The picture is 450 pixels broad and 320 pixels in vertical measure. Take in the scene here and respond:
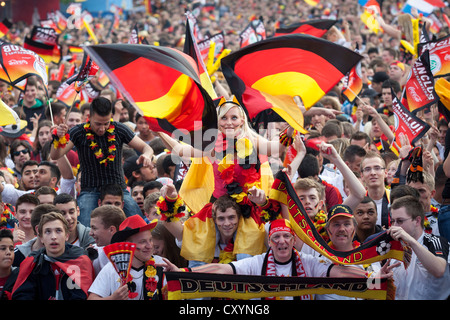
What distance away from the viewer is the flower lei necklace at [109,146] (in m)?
7.05

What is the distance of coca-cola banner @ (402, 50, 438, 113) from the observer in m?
7.61

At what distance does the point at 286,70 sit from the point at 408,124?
6.67 feet

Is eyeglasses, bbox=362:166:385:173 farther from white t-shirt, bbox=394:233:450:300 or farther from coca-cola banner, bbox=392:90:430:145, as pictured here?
white t-shirt, bbox=394:233:450:300

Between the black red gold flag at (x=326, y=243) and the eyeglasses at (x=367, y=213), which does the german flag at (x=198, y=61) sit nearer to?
the black red gold flag at (x=326, y=243)

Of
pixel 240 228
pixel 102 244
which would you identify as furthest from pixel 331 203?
pixel 102 244

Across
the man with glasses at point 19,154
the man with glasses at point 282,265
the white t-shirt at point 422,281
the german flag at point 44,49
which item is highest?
the german flag at point 44,49

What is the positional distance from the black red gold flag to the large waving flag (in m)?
3.45

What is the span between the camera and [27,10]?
3528 centimetres

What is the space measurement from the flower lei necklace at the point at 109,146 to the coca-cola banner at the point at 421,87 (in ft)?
11.3

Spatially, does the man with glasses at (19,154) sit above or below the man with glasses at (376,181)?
above

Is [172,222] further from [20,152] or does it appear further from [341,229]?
[20,152]

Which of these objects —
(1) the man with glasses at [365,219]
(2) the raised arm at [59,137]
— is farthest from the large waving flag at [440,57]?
(2) the raised arm at [59,137]

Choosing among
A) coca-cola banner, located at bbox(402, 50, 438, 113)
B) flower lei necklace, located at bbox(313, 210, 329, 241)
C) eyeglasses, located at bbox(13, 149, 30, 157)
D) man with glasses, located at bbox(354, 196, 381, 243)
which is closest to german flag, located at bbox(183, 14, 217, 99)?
flower lei necklace, located at bbox(313, 210, 329, 241)
